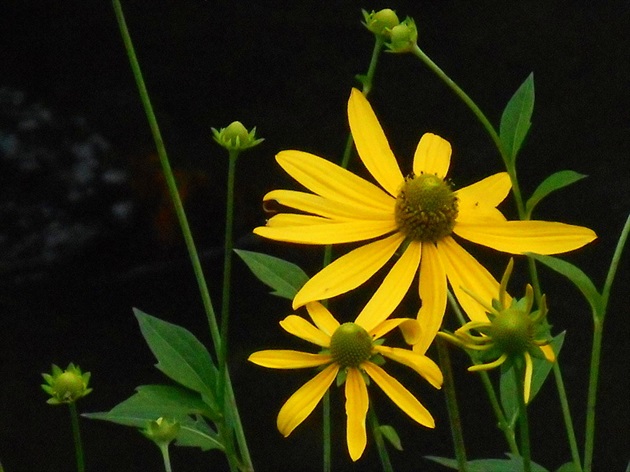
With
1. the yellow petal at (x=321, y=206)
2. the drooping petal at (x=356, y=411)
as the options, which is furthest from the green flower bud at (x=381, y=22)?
the drooping petal at (x=356, y=411)

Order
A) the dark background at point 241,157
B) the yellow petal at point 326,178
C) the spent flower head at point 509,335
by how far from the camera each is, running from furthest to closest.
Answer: the dark background at point 241,157 < the yellow petal at point 326,178 < the spent flower head at point 509,335

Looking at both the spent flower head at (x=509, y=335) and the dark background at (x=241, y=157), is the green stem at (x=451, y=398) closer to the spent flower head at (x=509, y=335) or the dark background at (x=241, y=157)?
the spent flower head at (x=509, y=335)

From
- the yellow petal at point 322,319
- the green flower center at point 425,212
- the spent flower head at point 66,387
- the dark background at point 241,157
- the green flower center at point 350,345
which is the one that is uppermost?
the dark background at point 241,157

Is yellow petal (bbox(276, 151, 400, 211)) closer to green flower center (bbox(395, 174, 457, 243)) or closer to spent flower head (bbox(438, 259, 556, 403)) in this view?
green flower center (bbox(395, 174, 457, 243))

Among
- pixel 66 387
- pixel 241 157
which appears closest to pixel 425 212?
pixel 66 387

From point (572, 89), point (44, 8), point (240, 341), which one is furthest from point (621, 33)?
point (44, 8)

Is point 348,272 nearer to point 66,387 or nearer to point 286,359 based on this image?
point 286,359
